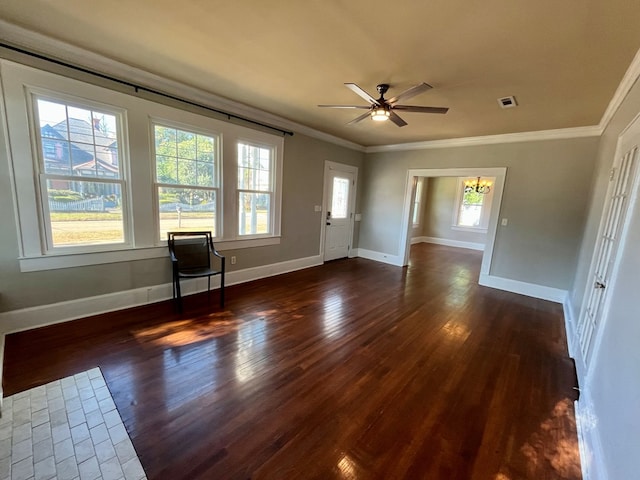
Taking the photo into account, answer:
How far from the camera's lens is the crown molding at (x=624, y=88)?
6.78 feet

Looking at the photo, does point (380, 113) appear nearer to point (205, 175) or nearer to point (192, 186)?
point (205, 175)

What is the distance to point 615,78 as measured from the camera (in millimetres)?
2352

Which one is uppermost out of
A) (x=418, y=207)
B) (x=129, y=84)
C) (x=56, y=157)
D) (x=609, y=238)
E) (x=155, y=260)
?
(x=129, y=84)

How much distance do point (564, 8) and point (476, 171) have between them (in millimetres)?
3476

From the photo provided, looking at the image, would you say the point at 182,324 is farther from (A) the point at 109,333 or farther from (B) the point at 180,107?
(B) the point at 180,107

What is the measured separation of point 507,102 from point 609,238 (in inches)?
69.6

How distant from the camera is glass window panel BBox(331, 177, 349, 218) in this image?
5782mm

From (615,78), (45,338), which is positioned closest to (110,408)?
(45,338)

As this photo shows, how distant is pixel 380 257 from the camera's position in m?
6.29

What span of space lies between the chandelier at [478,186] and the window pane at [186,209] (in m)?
7.57

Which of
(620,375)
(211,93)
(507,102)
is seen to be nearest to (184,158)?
(211,93)

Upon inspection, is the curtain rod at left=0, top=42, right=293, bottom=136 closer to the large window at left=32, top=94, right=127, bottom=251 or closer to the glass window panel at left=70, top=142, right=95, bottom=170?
the large window at left=32, top=94, right=127, bottom=251

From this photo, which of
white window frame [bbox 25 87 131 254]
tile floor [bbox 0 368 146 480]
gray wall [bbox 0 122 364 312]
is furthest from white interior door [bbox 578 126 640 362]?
white window frame [bbox 25 87 131 254]

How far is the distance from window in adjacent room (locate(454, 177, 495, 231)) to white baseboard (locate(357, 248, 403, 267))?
12.3 feet
